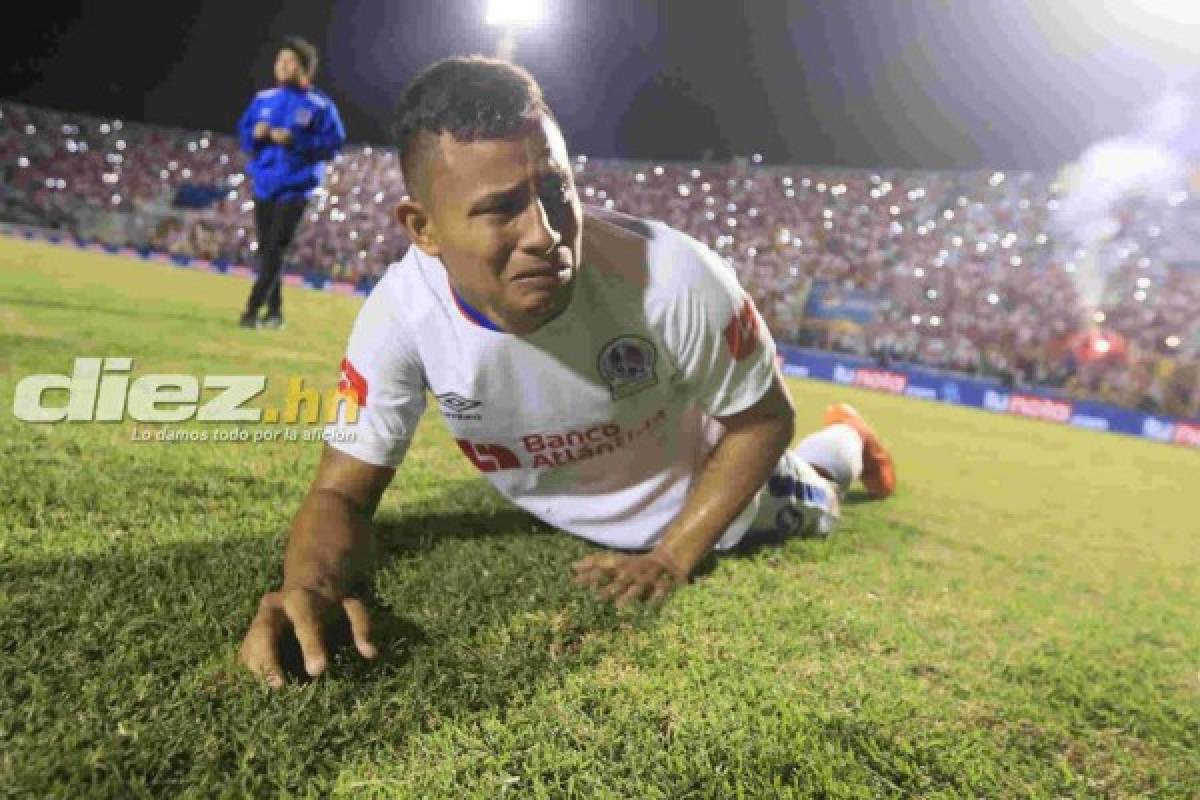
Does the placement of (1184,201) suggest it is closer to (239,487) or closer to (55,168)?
(239,487)

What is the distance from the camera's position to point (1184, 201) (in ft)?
72.9

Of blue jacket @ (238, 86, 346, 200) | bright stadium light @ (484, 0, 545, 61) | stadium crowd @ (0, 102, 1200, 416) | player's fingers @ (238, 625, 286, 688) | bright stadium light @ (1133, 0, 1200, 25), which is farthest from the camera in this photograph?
stadium crowd @ (0, 102, 1200, 416)

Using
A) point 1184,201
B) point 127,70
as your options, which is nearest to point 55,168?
point 127,70

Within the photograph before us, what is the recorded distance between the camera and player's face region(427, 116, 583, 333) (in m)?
1.95

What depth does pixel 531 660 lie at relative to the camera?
200 cm

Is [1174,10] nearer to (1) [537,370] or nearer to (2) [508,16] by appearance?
(2) [508,16]

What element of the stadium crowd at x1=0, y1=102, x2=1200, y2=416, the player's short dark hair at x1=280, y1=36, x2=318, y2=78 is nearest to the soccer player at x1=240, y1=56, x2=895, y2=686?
the player's short dark hair at x1=280, y1=36, x2=318, y2=78

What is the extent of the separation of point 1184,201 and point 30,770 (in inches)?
1077

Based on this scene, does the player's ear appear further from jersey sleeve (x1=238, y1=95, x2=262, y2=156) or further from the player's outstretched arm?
jersey sleeve (x1=238, y1=95, x2=262, y2=156)

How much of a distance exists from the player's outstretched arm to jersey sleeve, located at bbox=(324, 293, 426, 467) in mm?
47

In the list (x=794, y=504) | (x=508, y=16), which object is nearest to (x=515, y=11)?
(x=508, y=16)

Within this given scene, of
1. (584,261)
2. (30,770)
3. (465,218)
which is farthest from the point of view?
(584,261)

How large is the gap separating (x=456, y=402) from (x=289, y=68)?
20.4 feet

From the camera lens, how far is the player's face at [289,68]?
733cm
